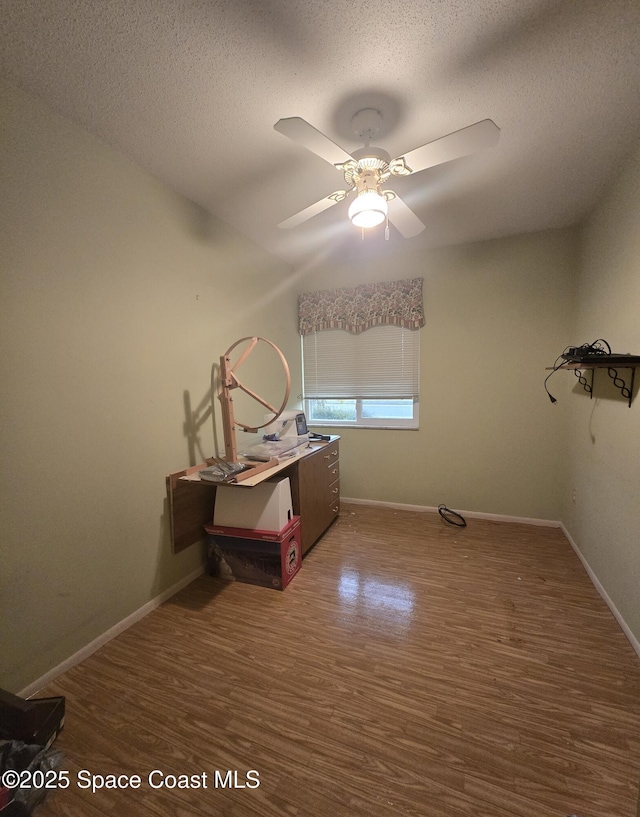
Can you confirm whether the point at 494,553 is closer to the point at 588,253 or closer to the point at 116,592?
the point at 588,253

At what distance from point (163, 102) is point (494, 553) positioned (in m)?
3.40

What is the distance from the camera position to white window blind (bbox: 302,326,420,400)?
3213 mm

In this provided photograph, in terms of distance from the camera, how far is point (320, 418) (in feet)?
12.1

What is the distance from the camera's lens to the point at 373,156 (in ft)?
4.68

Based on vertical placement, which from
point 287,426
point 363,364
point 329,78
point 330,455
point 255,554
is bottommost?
point 255,554

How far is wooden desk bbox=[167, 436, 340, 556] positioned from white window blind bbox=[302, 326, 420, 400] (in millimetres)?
753

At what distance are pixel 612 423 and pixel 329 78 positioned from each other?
2303 mm

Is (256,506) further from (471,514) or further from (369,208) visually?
(471,514)

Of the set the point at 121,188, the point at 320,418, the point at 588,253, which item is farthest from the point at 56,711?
the point at 588,253

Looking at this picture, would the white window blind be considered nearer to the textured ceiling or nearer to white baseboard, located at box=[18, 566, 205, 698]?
the textured ceiling

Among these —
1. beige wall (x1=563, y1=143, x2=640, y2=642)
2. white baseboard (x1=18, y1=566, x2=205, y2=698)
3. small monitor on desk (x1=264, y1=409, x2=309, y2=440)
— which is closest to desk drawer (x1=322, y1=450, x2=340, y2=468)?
small monitor on desk (x1=264, y1=409, x2=309, y2=440)

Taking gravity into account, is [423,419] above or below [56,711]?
above

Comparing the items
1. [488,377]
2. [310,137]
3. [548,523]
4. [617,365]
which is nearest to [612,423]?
[617,365]

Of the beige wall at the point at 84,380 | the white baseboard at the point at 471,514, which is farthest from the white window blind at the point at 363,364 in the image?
the beige wall at the point at 84,380
